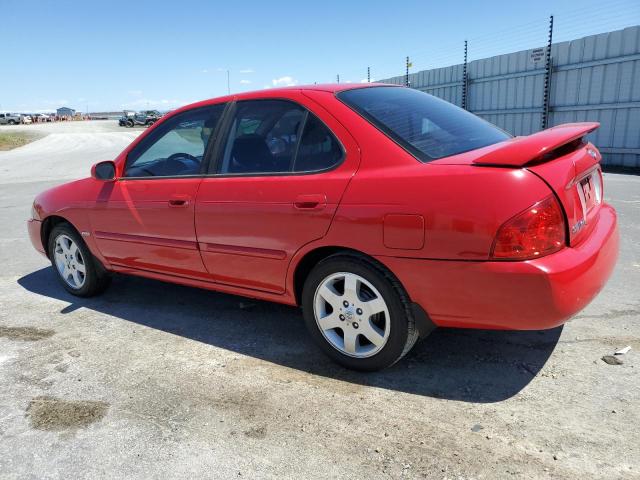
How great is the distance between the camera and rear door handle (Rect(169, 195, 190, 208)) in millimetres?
3484

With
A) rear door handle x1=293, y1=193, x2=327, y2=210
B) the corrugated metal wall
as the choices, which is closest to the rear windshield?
rear door handle x1=293, y1=193, x2=327, y2=210

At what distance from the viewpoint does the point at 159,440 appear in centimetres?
245

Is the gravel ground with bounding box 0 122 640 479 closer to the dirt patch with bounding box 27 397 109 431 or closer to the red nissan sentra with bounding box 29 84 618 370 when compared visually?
the dirt patch with bounding box 27 397 109 431

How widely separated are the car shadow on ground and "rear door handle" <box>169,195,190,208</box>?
0.92 meters

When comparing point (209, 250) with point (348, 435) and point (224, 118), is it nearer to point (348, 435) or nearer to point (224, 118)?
point (224, 118)

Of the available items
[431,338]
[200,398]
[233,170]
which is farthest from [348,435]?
[233,170]

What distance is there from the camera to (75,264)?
4500mm

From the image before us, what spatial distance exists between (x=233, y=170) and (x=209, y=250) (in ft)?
1.82

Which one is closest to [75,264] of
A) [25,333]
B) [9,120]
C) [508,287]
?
[25,333]

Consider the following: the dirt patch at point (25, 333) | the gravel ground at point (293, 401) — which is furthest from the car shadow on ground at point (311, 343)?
the dirt patch at point (25, 333)

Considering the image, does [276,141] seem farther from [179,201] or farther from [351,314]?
[351,314]

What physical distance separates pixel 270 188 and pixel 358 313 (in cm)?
90

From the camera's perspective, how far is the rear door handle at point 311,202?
2.81 m

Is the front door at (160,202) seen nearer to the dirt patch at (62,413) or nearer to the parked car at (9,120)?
the dirt patch at (62,413)
